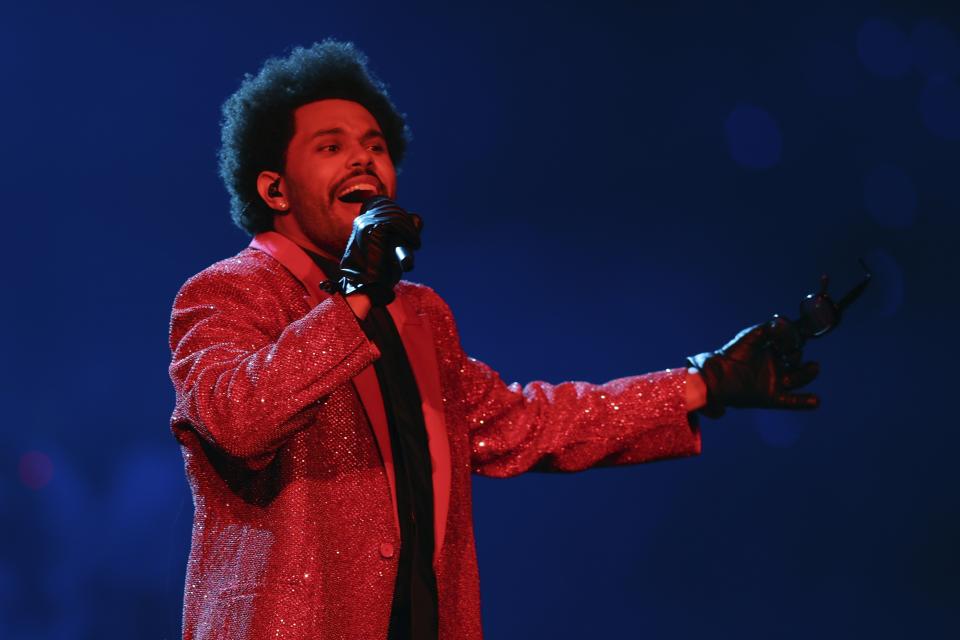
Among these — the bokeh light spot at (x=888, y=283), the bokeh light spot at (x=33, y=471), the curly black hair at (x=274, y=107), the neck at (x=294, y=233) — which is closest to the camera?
the neck at (x=294, y=233)

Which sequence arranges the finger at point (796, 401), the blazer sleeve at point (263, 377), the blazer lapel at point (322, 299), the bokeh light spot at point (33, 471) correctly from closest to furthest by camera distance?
the blazer sleeve at point (263, 377) → the blazer lapel at point (322, 299) → the finger at point (796, 401) → the bokeh light spot at point (33, 471)

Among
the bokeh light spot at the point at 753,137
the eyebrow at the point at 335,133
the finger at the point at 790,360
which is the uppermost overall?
the bokeh light spot at the point at 753,137

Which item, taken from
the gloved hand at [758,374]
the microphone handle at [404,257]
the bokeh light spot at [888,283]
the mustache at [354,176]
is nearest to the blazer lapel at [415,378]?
the mustache at [354,176]

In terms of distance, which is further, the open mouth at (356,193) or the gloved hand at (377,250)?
the open mouth at (356,193)

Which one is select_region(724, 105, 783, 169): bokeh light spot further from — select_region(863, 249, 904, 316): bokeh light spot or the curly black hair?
the curly black hair

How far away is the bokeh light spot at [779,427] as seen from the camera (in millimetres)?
2654

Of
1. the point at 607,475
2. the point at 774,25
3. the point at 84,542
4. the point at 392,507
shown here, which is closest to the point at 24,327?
the point at 84,542

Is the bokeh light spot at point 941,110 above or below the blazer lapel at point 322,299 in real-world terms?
above

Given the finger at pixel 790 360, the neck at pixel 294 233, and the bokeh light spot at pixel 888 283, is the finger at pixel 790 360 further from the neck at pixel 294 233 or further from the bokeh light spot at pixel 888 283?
the bokeh light spot at pixel 888 283

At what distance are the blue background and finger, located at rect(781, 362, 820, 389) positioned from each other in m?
0.94

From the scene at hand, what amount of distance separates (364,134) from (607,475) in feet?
4.33

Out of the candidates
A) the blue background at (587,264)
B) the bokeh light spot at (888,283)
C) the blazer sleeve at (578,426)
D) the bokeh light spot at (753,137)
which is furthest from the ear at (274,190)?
the bokeh light spot at (888,283)

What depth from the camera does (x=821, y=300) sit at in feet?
5.51

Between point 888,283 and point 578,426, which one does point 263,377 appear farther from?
point 888,283
